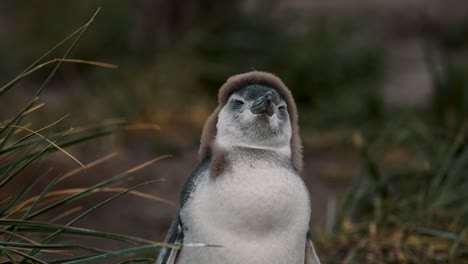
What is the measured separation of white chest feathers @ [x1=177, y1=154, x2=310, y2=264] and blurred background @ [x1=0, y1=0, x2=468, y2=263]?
77.2 inches

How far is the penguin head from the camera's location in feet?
9.16

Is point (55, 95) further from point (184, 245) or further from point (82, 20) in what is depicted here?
point (184, 245)

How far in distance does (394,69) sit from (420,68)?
1005 mm

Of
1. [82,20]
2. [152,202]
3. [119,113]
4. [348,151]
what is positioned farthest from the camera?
[82,20]

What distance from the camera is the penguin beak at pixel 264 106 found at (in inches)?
109

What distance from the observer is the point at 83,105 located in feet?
23.6

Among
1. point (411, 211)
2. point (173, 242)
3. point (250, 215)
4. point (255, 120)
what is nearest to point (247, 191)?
point (250, 215)

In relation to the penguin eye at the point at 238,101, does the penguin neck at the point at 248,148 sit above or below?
below

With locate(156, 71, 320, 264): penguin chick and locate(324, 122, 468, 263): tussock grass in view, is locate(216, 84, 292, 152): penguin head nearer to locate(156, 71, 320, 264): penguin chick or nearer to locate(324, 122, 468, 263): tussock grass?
locate(156, 71, 320, 264): penguin chick

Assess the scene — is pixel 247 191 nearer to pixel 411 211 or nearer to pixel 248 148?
pixel 248 148

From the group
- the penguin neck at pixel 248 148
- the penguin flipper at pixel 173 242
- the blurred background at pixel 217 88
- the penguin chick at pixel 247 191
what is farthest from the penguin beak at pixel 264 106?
the blurred background at pixel 217 88

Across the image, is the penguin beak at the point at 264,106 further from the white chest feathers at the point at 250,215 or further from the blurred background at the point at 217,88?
the blurred background at the point at 217,88

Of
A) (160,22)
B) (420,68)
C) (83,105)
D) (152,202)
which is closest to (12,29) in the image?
(160,22)

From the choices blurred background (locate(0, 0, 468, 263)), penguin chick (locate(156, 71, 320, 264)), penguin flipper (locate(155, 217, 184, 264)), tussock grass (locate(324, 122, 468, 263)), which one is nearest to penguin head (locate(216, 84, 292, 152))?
penguin chick (locate(156, 71, 320, 264))
